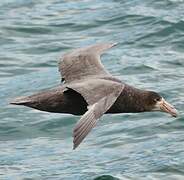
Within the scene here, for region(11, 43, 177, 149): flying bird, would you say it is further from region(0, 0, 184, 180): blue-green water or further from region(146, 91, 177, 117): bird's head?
region(0, 0, 184, 180): blue-green water

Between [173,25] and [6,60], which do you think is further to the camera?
[173,25]

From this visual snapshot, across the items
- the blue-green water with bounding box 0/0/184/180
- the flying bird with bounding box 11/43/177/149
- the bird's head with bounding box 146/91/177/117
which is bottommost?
the blue-green water with bounding box 0/0/184/180

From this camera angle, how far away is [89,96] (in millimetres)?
8367

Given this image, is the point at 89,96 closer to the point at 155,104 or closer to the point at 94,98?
the point at 94,98

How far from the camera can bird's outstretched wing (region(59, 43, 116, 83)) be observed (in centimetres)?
955

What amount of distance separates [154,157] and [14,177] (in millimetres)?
1420

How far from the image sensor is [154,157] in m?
9.98

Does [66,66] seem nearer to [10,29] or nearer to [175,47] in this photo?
[175,47]

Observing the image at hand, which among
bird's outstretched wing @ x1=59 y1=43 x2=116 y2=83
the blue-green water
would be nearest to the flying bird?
bird's outstretched wing @ x1=59 y1=43 x2=116 y2=83

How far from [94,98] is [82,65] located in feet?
4.99

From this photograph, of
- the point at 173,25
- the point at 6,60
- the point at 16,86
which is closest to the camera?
the point at 16,86

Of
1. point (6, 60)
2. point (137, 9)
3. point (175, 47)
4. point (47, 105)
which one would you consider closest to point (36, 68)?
point (6, 60)

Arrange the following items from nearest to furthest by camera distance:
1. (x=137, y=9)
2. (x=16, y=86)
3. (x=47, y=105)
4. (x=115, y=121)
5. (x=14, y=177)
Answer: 1. (x=47, y=105)
2. (x=14, y=177)
3. (x=115, y=121)
4. (x=16, y=86)
5. (x=137, y=9)

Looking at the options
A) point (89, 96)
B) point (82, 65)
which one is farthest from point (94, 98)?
point (82, 65)
